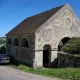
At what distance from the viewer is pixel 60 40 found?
2139cm

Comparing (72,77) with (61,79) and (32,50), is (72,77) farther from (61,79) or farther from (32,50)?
(32,50)

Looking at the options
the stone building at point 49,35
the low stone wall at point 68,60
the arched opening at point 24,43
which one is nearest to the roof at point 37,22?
the stone building at point 49,35

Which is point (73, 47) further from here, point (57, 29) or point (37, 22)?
point (37, 22)

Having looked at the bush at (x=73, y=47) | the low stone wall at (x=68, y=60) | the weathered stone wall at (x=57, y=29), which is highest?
the weathered stone wall at (x=57, y=29)

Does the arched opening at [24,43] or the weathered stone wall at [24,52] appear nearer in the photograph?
the weathered stone wall at [24,52]

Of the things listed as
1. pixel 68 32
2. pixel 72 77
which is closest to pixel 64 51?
pixel 68 32

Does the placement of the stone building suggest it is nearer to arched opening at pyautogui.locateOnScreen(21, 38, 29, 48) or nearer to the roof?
the roof

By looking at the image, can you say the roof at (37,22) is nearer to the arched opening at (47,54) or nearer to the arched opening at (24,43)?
the arched opening at (24,43)

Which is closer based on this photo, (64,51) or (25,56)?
(64,51)

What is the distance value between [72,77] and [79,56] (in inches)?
158

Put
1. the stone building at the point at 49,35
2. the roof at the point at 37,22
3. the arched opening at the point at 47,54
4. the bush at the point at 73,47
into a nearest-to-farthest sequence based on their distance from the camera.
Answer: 1. the bush at the point at 73,47
2. the stone building at the point at 49,35
3. the roof at the point at 37,22
4. the arched opening at the point at 47,54

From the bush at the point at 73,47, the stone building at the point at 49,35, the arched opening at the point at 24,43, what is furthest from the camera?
the arched opening at the point at 24,43

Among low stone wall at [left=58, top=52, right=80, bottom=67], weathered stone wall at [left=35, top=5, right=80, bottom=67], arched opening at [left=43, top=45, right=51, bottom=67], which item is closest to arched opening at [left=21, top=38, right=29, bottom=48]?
arched opening at [left=43, top=45, right=51, bottom=67]

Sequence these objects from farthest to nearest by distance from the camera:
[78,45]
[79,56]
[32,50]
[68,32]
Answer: [68,32] < [32,50] < [78,45] < [79,56]
